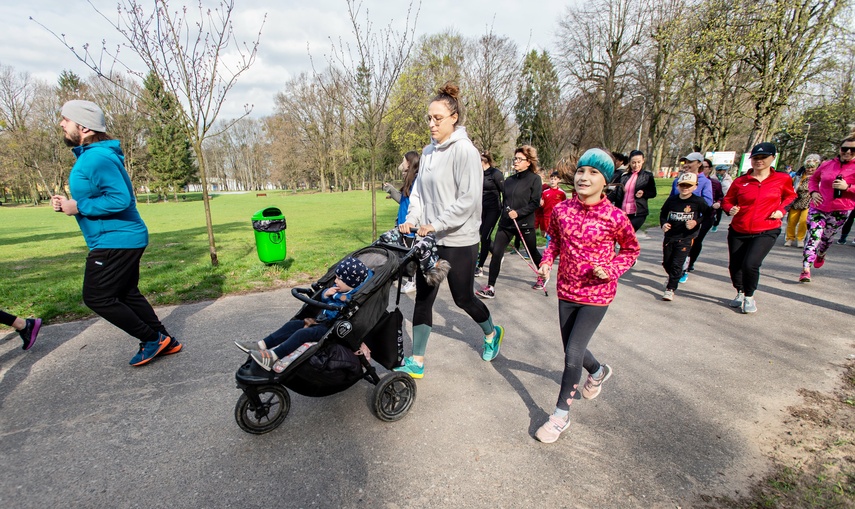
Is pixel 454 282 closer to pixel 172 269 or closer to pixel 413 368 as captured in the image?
pixel 413 368

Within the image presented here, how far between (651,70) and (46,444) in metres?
28.7

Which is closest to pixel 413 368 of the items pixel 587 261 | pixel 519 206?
pixel 587 261

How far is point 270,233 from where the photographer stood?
20.8 ft

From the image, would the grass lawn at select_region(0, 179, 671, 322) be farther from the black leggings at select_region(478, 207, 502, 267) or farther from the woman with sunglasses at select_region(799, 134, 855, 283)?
the woman with sunglasses at select_region(799, 134, 855, 283)

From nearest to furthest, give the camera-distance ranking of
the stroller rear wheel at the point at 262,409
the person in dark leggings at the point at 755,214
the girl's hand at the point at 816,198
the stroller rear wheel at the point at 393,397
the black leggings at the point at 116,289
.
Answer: the stroller rear wheel at the point at 262,409 < the stroller rear wheel at the point at 393,397 < the black leggings at the point at 116,289 < the person in dark leggings at the point at 755,214 < the girl's hand at the point at 816,198

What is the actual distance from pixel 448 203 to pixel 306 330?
1.42m

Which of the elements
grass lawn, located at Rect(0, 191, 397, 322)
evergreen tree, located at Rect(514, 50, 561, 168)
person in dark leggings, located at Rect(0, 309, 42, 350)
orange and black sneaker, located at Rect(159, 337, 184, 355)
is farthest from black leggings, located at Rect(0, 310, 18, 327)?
evergreen tree, located at Rect(514, 50, 561, 168)

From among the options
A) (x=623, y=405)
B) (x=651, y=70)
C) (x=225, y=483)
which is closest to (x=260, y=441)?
(x=225, y=483)

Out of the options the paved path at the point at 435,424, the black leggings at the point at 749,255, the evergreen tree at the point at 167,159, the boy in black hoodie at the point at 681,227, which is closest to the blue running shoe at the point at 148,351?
the paved path at the point at 435,424

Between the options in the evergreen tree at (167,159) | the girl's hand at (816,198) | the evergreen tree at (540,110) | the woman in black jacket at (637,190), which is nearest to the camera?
the girl's hand at (816,198)

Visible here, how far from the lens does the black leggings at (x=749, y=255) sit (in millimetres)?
4672

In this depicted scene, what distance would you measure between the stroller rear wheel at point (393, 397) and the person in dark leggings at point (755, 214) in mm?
4527

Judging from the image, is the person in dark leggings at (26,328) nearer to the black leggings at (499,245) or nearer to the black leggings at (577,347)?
the black leggings at (577,347)

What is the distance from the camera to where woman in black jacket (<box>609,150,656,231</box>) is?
6348mm
